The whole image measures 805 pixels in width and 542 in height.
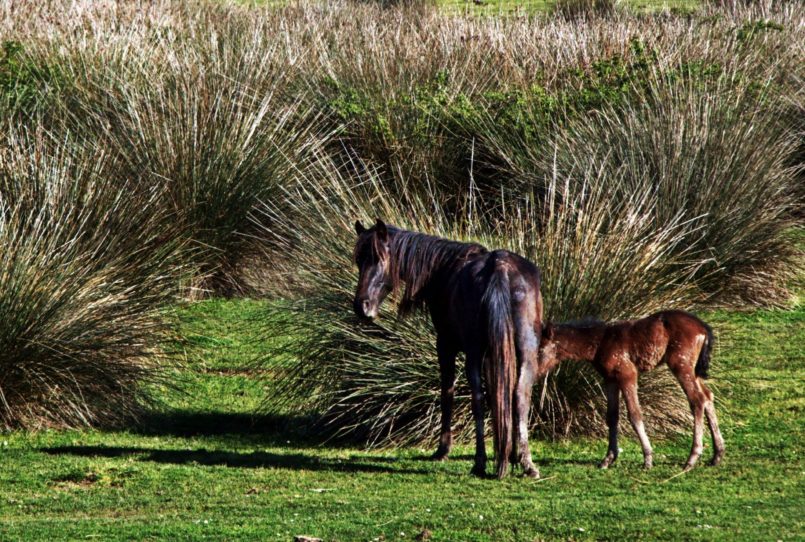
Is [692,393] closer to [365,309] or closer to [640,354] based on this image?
[640,354]

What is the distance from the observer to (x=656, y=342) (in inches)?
338

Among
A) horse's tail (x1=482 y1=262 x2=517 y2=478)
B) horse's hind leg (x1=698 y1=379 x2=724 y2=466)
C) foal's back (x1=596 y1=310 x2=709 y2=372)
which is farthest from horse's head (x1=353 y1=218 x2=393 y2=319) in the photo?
horse's hind leg (x1=698 y1=379 x2=724 y2=466)

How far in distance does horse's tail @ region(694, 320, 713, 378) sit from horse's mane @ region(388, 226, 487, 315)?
63.3 inches

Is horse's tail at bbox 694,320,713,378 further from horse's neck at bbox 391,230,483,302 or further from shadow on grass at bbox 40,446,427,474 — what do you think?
shadow on grass at bbox 40,446,427,474

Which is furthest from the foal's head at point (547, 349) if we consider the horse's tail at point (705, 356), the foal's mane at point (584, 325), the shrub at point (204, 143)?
the shrub at point (204, 143)

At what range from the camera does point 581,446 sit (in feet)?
32.2

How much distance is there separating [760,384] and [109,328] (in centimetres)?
581

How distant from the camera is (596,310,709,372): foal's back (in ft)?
28.1

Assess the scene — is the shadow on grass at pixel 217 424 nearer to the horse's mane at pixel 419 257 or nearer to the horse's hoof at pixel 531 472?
the horse's mane at pixel 419 257

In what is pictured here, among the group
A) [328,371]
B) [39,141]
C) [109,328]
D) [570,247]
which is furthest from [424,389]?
[39,141]

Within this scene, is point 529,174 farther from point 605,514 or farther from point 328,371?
point 605,514

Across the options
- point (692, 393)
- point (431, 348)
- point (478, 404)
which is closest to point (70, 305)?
point (431, 348)

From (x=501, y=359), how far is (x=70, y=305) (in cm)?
415

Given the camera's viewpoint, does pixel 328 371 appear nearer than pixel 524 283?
No
